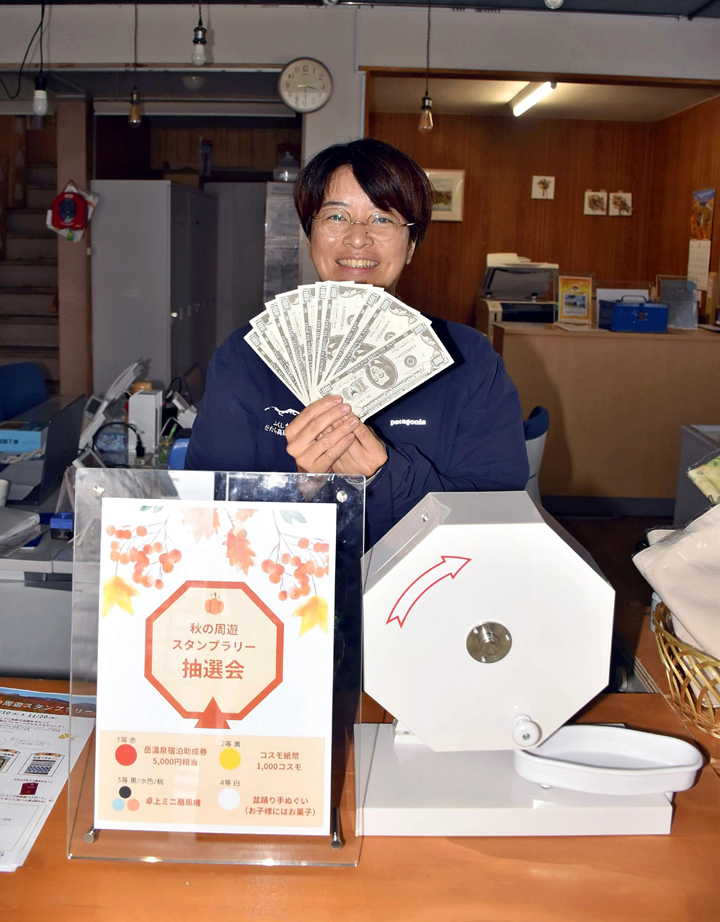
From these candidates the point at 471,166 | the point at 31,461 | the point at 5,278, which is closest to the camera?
the point at 31,461

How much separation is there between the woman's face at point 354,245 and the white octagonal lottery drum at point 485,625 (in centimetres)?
69

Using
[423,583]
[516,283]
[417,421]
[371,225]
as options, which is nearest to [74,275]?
[516,283]

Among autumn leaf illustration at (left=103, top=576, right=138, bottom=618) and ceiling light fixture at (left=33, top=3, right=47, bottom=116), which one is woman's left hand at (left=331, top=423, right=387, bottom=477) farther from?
ceiling light fixture at (left=33, top=3, right=47, bottom=116)

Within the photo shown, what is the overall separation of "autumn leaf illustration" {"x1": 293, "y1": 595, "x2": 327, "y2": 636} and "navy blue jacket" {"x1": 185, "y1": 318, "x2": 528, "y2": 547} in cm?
57

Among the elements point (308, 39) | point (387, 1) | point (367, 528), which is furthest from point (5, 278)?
point (367, 528)

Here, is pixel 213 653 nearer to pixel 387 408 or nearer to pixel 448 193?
pixel 387 408

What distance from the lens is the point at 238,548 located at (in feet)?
2.76

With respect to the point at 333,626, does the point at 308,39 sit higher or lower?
higher

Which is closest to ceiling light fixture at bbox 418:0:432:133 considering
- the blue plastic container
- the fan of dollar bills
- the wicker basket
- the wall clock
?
the wall clock

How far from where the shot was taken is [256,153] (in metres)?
5.84

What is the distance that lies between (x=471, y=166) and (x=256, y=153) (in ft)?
8.60

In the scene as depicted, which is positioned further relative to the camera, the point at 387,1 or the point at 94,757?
the point at 387,1

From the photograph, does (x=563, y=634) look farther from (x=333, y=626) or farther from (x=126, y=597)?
(x=126, y=597)

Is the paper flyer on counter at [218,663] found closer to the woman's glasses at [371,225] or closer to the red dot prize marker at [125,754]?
the red dot prize marker at [125,754]
